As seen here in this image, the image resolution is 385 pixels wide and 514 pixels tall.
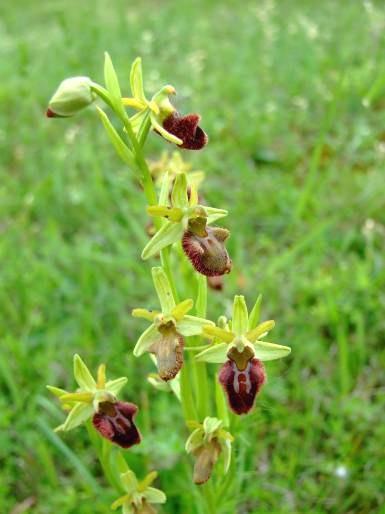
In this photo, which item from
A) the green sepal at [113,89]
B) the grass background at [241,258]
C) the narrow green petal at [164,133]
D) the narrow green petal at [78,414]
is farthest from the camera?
the grass background at [241,258]

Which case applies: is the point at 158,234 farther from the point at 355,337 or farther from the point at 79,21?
the point at 79,21

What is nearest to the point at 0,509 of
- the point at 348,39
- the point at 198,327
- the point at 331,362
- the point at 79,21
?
the point at 198,327

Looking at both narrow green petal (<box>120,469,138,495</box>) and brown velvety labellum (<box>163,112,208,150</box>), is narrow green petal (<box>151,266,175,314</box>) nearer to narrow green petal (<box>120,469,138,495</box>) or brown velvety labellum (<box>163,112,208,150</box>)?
brown velvety labellum (<box>163,112,208,150</box>)

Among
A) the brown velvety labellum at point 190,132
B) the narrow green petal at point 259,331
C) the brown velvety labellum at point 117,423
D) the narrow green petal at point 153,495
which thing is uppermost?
the brown velvety labellum at point 190,132

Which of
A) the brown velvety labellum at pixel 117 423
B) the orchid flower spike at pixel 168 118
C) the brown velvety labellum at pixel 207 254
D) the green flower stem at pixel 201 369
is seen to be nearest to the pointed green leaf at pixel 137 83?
the orchid flower spike at pixel 168 118

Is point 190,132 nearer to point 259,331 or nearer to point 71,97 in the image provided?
point 71,97

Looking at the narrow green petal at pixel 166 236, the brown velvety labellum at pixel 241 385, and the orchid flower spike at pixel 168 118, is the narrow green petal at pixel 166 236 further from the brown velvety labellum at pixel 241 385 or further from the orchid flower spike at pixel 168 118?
the brown velvety labellum at pixel 241 385
